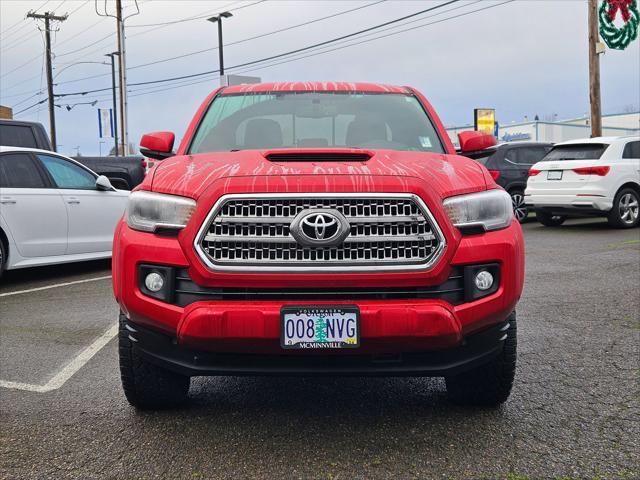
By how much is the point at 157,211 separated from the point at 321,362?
0.99m

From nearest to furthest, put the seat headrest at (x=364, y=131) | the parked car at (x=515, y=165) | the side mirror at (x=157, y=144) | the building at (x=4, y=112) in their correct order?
the seat headrest at (x=364, y=131) → the side mirror at (x=157, y=144) → the parked car at (x=515, y=165) → the building at (x=4, y=112)

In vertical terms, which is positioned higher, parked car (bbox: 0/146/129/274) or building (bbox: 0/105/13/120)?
building (bbox: 0/105/13/120)

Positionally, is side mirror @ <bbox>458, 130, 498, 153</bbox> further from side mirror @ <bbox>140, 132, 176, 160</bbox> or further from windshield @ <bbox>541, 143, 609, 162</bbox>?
windshield @ <bbox>541, 143, 609, 162</bbox>

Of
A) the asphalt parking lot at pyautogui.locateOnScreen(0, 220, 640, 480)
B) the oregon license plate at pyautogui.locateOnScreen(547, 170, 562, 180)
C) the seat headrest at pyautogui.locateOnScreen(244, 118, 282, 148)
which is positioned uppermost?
the seat headrest at pyautogui.locateOnScreen(244, 118, 282, 148)

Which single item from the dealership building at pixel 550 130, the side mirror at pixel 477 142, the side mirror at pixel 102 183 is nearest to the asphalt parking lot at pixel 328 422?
the side mirror at pixel 477 142

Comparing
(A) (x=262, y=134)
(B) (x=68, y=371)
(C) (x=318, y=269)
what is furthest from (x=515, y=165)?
(C) (x=318, y=269)

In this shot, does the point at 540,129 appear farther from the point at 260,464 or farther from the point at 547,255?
the point at 260,464

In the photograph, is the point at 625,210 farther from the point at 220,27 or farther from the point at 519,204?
the point at 220,27

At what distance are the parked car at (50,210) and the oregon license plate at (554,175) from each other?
801cm

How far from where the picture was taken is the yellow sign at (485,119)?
2545 centimetres

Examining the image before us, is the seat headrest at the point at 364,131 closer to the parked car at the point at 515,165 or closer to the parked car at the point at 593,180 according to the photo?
the parked car at the point at 593,180

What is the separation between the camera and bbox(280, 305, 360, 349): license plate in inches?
120

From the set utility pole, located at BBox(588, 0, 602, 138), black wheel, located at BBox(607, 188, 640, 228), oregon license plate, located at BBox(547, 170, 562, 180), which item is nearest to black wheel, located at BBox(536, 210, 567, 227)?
oregon license plate, located at BBox(547, 170, 562, 180)

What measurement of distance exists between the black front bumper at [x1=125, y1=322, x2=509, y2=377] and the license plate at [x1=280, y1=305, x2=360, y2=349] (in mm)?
126
